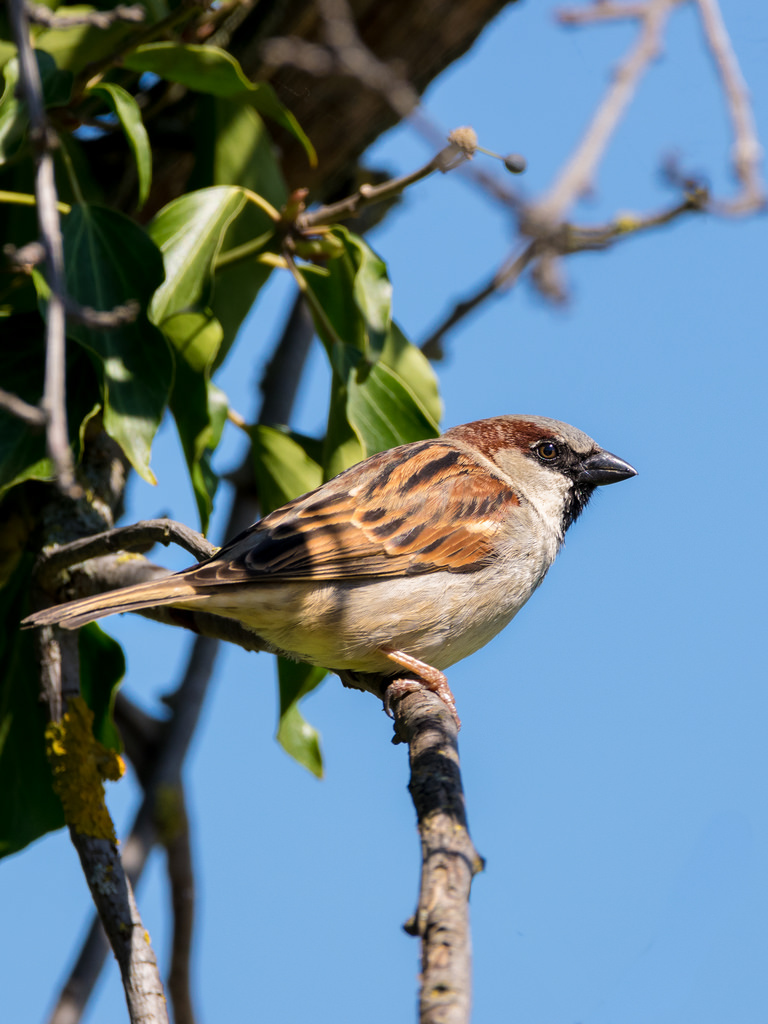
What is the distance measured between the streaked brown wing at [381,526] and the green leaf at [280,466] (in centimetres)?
13

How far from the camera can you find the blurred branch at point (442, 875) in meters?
1.44

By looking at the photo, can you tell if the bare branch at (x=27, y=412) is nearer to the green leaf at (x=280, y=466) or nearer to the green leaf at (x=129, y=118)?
the green leaf at (x=129, y=118)

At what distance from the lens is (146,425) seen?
9.77ft

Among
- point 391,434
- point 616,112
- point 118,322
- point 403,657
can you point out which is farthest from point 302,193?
point 616,112

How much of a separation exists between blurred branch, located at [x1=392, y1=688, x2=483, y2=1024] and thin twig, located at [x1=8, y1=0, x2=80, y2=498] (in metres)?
0.81

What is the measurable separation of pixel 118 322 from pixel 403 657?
1.80 metres

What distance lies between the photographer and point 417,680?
3320 millimetres

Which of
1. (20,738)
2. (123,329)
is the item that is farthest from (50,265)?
(20,738)

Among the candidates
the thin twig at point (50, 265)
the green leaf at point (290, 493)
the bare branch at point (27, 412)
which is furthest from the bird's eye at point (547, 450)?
the bare branch at point (27, 412)

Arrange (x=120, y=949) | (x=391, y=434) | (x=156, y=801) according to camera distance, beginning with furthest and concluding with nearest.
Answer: (x=156, y=801), (x=391, y=434), (x=120, y=949)

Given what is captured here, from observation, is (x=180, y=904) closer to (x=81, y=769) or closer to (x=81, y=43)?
(x=81, y=769)

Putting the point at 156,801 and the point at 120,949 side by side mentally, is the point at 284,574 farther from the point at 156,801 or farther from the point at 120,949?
the point at 156,801

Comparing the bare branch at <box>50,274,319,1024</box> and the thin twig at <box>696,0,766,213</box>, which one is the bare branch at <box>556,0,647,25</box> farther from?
the bare branch at <box>50,274,319,1024</box>

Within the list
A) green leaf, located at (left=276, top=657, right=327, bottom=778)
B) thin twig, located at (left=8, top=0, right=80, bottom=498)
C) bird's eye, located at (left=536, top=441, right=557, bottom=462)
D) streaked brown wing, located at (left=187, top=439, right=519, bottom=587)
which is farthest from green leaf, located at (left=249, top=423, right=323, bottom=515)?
thin twig, located at (left=8, top=0, right=80, bottom=498)
